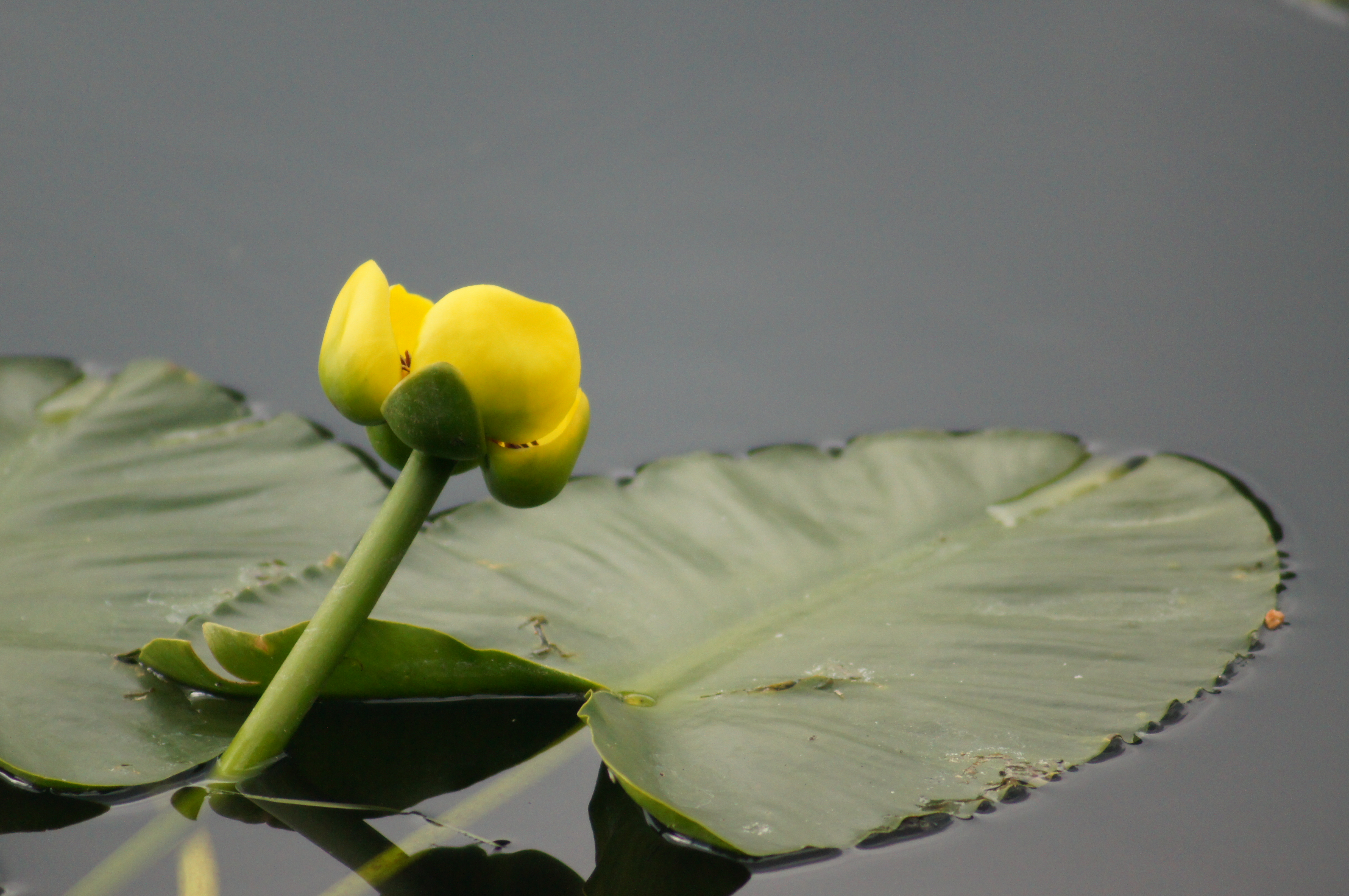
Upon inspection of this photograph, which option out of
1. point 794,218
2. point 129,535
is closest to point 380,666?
point 129,535

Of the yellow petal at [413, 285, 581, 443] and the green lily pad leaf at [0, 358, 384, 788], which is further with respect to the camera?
the green lily pad leaf at [0, 358, 384, 788]

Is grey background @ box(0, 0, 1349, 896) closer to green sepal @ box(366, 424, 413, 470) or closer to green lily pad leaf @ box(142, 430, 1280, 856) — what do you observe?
green lily pad leaf @ box(142, 430, 1280, 856)

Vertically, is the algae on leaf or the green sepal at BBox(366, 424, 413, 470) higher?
the green sepal at BBox(366, 424, 413, 470)

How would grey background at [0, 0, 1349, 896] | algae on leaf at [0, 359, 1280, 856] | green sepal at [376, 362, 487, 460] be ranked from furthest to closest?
grey background at [0, 0, 1349, 896]
algae on leaf at [0, 359, 1280, 856]
green sepal at [376, 362, 487, 460]

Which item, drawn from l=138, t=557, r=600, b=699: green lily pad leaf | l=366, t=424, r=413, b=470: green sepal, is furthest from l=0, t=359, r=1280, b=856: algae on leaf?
l=366, t=424, r=413, b=470: green sepal

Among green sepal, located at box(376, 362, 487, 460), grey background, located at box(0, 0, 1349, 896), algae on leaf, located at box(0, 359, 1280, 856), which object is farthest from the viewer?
grey background, located at box(0, 0, 1349, 896)

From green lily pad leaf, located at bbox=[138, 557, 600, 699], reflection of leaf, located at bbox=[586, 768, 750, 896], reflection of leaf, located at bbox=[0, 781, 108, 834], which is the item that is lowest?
reflection of leaf, located at bbox=[0, 781, 108, 834]

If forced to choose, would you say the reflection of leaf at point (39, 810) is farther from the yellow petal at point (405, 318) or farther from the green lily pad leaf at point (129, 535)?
the yellow petal at point (405, 318)
